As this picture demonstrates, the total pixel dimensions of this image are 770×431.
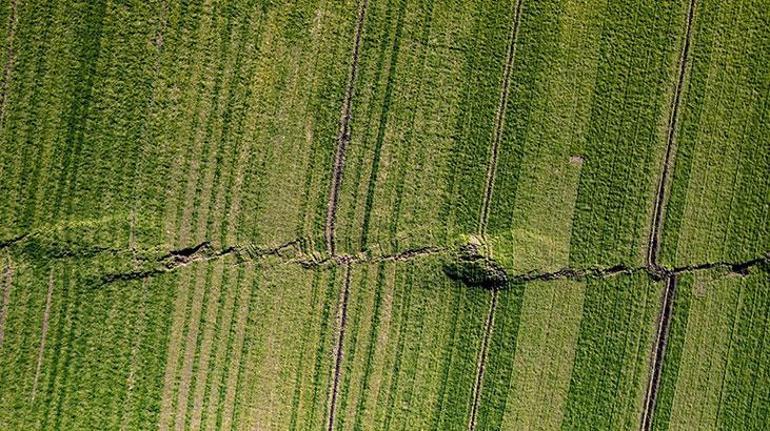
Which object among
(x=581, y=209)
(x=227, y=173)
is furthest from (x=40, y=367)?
(x=581, y=209)

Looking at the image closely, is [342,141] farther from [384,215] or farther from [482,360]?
[482,360]

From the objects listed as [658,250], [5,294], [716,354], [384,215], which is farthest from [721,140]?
[5,294]

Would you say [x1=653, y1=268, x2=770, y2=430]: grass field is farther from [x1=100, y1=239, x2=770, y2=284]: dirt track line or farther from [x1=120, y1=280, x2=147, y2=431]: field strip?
[x1=120, y1=280, x2=147, y2=431]: field strip

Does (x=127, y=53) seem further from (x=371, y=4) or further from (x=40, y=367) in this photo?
(x=40, y=367)

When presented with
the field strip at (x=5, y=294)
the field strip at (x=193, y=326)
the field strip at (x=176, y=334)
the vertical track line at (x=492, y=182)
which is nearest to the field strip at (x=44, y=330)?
the field strip at (x=5, y=294)

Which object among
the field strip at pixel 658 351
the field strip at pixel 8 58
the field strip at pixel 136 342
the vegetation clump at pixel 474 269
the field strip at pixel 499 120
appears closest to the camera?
the field strip at pixel 8 58

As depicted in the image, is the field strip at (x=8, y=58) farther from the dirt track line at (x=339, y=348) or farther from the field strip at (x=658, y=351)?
the field strip at (x=658, y=351)
